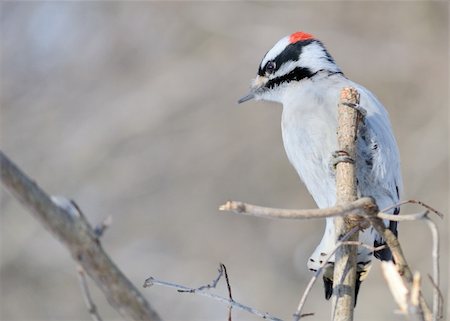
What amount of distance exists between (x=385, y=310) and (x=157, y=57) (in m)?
3.69

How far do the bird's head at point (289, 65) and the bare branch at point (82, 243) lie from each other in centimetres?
207

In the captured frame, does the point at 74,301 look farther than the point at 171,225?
No

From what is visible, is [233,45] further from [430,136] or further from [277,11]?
[430,136]

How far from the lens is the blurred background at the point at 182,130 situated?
658cm

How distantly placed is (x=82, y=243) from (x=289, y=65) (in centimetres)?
216

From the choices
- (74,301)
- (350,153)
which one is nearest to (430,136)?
(74,301)

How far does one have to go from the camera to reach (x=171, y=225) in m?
7.60

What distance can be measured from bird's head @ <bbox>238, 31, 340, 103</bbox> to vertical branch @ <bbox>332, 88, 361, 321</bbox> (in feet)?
3.56

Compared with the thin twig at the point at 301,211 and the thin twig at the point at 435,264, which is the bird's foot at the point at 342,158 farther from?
the thin twig at the point at 435,264

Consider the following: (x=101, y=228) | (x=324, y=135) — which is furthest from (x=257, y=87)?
(x=101, y=228)

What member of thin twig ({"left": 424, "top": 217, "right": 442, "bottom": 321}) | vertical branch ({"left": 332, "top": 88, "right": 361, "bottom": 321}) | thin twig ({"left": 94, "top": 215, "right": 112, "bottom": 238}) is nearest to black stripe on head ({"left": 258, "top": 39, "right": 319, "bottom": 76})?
vertical branch ({"left": 332, "top": 88, "right": 361, "bottom": 321})

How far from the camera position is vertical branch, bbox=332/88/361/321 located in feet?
5.85

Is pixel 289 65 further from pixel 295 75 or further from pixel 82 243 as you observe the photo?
pixel 82 243

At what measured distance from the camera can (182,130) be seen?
307 inches
